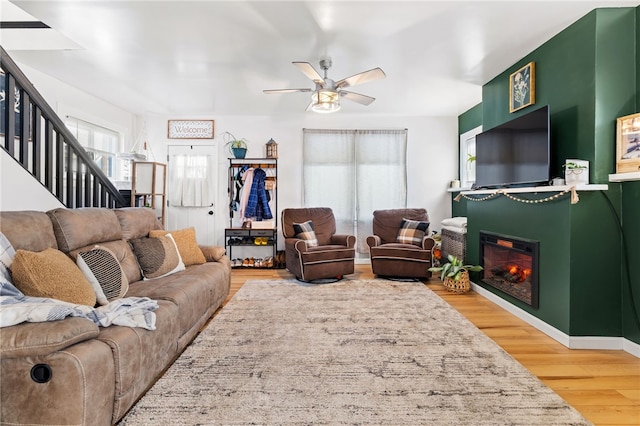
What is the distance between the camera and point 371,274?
4.83m

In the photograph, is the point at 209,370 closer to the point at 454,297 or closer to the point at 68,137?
the point at 68,137

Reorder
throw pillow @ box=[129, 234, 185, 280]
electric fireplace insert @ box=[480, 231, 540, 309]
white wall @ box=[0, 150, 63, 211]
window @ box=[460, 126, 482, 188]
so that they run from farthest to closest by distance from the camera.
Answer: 1. window @ box=[460, 126, 482, 188]
2. electric fireplace insert @ box=[480, 231, 540, 309]
3. throw pillow @ box=[129, 234, 185, 280]
4. white wall @ box=[0, 150, 63, 211]

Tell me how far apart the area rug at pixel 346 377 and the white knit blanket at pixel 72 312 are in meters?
0.43

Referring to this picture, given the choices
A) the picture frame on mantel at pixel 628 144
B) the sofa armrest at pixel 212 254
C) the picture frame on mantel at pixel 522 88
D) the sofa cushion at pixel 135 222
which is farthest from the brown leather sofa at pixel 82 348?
the picture frame on mantel at pixel 522 88

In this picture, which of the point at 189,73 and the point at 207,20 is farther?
the point at 189,73

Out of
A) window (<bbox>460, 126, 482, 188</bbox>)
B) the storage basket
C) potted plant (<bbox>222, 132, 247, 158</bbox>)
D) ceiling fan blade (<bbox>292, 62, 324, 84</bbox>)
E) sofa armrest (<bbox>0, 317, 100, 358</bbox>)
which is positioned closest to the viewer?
sofa armrest (<bbox>0, 317, 100, 358</bbox>)

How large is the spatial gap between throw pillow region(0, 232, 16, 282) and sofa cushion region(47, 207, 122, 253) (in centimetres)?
43

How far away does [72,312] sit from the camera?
4.77 ft

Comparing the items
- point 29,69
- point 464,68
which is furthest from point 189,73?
point 464,68

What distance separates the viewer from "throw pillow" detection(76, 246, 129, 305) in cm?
208

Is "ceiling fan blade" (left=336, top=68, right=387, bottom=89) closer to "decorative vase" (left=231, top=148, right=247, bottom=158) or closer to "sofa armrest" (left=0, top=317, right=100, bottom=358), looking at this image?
"decorative vase" (left=231, top=148, right=247, bottom=158)

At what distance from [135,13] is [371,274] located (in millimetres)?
4076

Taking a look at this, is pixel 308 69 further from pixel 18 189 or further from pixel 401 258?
pixel 401 258

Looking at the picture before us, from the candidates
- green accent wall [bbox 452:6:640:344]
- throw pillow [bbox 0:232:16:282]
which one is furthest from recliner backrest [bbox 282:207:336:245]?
throw pillow [bbox 0:232:16:282]
